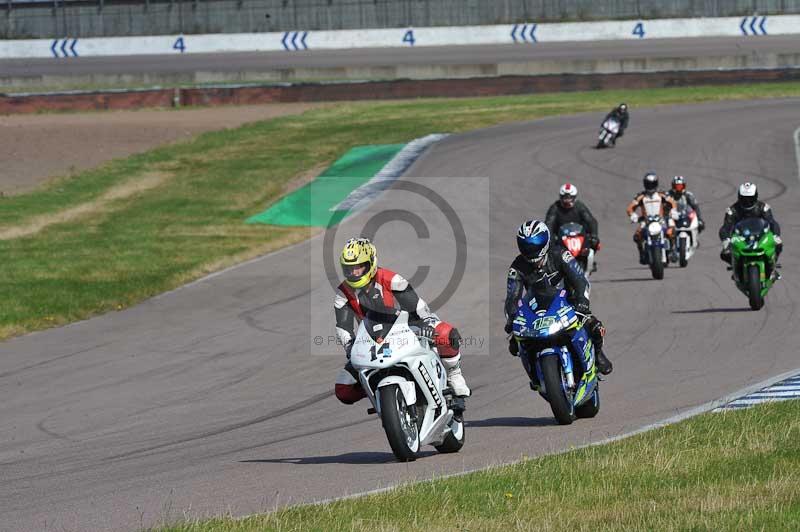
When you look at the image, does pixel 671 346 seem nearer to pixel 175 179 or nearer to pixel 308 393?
pixel 308 393

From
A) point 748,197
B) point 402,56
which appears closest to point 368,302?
point 748,197

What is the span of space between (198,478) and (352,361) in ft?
4.50

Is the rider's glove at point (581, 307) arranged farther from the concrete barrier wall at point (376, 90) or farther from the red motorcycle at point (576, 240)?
the concrete barrier wall at point (376, 90)

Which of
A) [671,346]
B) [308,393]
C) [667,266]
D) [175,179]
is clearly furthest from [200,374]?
[175,179]

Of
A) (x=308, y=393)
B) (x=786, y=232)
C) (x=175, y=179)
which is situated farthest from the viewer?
(x=175, y=179)

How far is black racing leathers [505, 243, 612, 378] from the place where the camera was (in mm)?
10828

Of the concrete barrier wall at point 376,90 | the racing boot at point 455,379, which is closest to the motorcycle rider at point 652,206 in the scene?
the racing boot at point 455,379

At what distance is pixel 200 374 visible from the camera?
1507cm

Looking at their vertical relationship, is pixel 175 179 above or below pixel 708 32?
below

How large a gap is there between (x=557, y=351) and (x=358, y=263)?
83.1 inches

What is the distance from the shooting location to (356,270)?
944 centimetres

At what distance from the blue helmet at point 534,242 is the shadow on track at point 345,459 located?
5.94 ft

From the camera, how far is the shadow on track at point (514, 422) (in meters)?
11.1

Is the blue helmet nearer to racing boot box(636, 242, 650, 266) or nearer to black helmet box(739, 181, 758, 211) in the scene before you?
black helmet box(739, 181, 758, 211)
